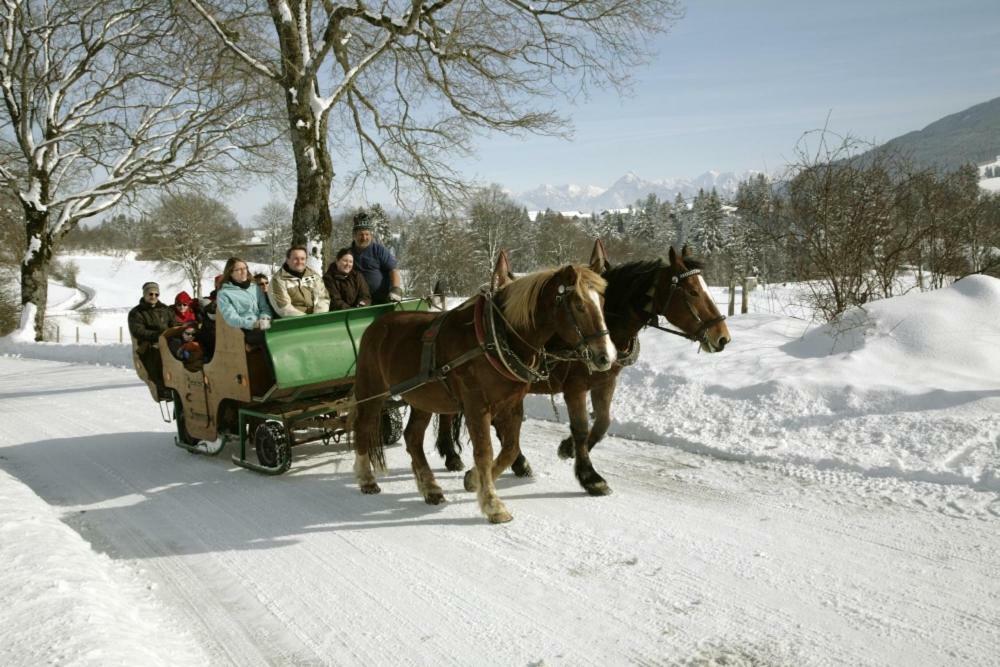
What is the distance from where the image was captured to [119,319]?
4497 centimetres

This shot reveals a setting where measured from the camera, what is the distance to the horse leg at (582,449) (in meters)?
5.35

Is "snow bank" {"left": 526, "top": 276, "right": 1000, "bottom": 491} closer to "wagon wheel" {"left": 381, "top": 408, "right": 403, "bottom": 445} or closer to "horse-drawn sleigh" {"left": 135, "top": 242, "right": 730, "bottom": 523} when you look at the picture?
"horse-drawn sleigh" {"left": 135, "top": 242, "right": 730, "bottom": 523}

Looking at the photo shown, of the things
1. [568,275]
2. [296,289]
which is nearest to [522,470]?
[568,275]

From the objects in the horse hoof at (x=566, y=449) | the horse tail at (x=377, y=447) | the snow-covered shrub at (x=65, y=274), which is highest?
the snow-covered shrub at (x=65, y=274)

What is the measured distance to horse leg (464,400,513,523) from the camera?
4.79m

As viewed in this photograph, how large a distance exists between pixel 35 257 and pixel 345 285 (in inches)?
718

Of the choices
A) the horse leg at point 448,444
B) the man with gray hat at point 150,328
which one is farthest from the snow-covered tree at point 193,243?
the horse leg at point 448,444

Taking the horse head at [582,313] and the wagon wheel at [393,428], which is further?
the wagon wheel at [393,428]

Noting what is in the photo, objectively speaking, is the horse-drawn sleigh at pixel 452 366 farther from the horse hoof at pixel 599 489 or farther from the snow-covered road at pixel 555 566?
the snow-covered road at pixel 555 566

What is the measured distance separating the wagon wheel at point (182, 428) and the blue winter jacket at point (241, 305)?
5.30ft

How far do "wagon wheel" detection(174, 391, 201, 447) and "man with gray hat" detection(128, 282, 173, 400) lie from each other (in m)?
0.38

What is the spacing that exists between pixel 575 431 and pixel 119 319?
46.8 metres

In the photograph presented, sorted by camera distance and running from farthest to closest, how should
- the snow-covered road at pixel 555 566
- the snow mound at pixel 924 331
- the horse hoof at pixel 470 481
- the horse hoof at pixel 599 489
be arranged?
1. the snow mound at pixel 924 331
2. the horse hoof at pixel 470 481
3. the horse hoof at pixel 599 489
4. the snow-covered road at pixel 555 566

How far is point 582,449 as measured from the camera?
5.46 m
